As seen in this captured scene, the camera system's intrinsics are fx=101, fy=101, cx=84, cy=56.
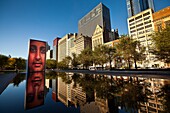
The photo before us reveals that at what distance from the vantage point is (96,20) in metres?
121

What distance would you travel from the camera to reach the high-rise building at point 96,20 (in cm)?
11344

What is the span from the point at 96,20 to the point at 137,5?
146 ft

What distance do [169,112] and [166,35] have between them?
21.7m

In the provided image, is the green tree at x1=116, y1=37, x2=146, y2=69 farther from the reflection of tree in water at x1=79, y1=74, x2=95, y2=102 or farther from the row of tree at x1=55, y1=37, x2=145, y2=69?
the reflection of tree in water at x1=79, y1=74, x2=95, y2=102

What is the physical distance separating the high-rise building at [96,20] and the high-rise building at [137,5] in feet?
80.0

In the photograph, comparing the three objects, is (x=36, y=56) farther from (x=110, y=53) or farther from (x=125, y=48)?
(x=125, y=48)

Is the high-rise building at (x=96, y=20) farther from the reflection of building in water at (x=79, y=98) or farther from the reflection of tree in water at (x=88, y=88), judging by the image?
the reflection of building in water at (x=79, y=98)

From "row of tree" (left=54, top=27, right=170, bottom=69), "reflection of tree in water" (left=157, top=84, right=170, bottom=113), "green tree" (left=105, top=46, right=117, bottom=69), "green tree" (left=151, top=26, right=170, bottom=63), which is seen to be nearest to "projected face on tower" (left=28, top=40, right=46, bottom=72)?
"row of tree" (left=54, top=27, right=170, bottom=69)

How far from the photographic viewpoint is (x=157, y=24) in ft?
189

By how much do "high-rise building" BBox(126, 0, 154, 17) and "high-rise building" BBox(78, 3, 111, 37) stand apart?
24.4m

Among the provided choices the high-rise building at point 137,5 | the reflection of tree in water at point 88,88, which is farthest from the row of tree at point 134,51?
the high-rise building at point 137,5

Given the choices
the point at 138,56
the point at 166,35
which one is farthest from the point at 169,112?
the point at 138,56

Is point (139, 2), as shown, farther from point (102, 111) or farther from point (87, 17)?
point (102, 111)

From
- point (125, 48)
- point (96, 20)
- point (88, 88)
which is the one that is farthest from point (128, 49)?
point (96, 20)
